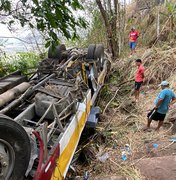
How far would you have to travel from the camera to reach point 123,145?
16.0ft

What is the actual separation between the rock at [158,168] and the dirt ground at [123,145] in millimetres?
51

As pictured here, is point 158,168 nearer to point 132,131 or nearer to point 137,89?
point 132,131

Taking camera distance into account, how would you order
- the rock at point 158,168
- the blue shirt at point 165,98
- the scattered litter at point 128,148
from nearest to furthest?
the rock at point 158,168, the scattered litter at point 128,148, the blue shirt at point 165,98

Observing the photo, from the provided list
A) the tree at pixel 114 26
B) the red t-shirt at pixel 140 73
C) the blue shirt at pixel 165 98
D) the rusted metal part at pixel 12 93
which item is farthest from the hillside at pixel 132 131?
the rusted metal part at pixel 12 93

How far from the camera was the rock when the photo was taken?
3537 mm

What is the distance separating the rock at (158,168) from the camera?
3.54m

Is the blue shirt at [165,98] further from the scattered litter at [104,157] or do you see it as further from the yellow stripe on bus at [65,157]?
the yellow stripe on bus at [65,157]

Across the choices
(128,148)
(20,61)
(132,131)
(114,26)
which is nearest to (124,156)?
(128,148)

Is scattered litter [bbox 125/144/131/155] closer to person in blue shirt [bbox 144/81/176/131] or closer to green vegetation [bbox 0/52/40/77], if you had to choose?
person in blue shirt [bbox 144/81/176/131]

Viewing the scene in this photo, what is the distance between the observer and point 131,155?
4.51 m

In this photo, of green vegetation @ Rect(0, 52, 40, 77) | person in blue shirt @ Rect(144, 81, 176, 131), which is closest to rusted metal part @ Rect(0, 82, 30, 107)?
person in blue shirt @ Rect(144, 81, 176, 131)

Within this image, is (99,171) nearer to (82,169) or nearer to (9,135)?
(82,169)

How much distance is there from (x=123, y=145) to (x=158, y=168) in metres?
1.28

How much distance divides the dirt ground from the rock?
2.0 inches
